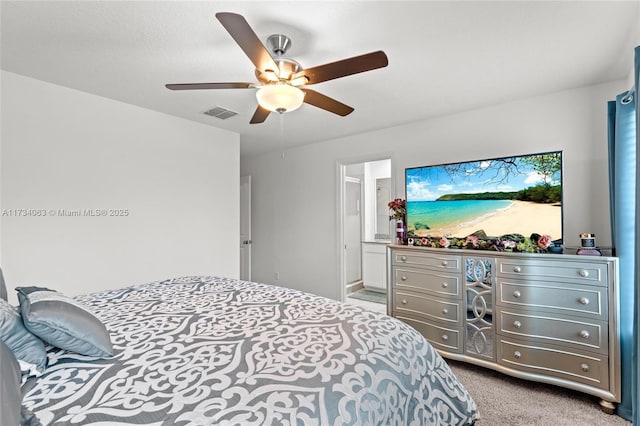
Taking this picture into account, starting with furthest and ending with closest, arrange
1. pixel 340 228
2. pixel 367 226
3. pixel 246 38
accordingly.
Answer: pixel 367 226 → pixel 340 228 → pixel 246 38

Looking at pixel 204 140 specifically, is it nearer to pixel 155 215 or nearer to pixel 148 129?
pixel 148 129

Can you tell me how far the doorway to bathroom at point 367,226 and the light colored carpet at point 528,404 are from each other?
9.25 ft

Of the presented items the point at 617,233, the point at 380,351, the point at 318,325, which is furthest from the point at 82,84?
the point at 617,233

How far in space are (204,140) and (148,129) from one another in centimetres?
64

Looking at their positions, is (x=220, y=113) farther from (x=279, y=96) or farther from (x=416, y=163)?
(x=416, y=163)

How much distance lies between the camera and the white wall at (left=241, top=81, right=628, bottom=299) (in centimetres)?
261

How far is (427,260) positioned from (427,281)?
200 mm

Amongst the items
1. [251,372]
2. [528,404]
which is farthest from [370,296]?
[251,372]

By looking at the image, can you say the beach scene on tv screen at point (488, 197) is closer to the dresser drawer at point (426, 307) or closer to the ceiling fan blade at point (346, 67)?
the dresser drawer at point (426, 307)

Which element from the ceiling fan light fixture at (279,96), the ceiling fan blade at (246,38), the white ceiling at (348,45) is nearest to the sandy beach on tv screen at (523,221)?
the white ceiling at (348,45)

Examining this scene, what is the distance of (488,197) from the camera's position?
2.82m

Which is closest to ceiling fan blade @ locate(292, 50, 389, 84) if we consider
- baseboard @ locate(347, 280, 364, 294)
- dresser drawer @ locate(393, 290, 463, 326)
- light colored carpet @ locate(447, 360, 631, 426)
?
dresser drawer @ locate(393, 290, 463, 326)

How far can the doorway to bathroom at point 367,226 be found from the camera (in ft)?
17.9

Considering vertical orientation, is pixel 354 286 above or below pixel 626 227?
below
